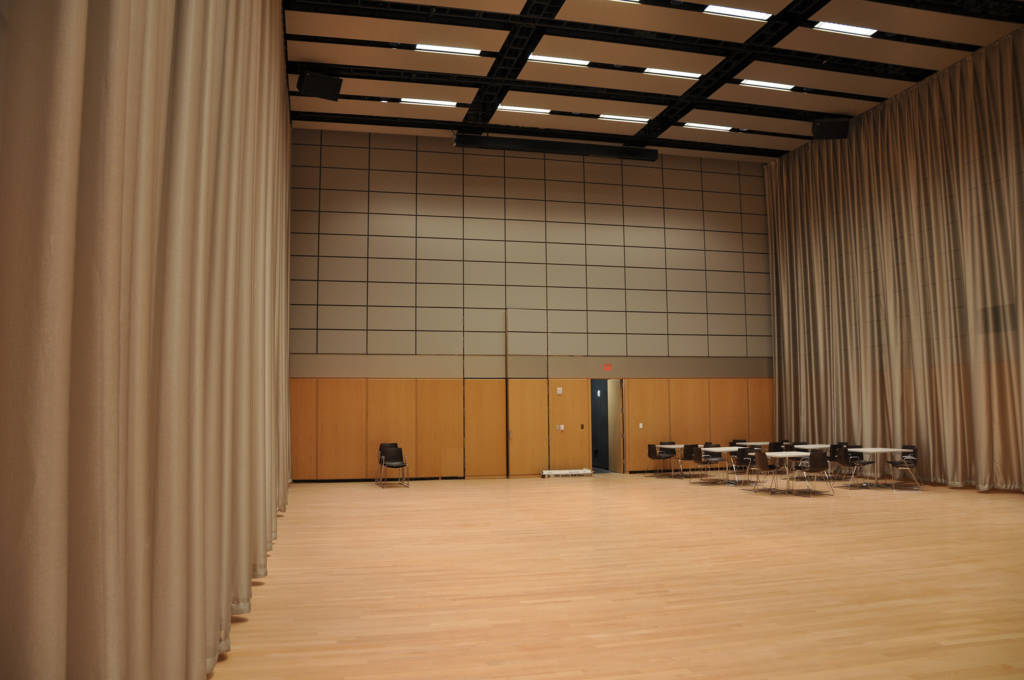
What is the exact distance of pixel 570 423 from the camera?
53.3 ft

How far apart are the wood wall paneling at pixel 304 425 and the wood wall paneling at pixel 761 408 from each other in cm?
1089

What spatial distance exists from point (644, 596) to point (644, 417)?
11.6 m

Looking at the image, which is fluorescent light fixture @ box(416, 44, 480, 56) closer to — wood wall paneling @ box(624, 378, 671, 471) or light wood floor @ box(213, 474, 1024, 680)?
light wood floor @ box(213, 474, 1024, 680)

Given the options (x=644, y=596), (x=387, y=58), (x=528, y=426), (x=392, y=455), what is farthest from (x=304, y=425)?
(x=644, y=596)

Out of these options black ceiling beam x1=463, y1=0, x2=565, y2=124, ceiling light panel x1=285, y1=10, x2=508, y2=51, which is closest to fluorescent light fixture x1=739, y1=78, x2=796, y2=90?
black ceiling beam x1=463, y1=0, x2=565, y2=124

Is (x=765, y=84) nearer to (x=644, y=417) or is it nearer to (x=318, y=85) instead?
(x=644, y=417)

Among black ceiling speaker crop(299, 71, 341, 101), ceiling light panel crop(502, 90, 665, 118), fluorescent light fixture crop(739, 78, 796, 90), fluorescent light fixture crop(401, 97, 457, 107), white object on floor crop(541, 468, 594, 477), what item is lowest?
white object on floor crop(541, 468, 594, 477)

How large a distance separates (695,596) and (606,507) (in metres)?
5.50

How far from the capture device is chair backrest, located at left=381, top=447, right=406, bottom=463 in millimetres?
14203

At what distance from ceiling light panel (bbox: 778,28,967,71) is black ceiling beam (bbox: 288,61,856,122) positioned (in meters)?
2.29

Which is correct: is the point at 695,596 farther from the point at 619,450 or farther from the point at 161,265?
the point at 619,450

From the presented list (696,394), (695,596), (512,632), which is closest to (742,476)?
(696,394)

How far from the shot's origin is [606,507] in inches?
425

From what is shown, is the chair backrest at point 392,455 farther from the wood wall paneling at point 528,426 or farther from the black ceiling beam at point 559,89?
the black ceiling beam at point 559,89
